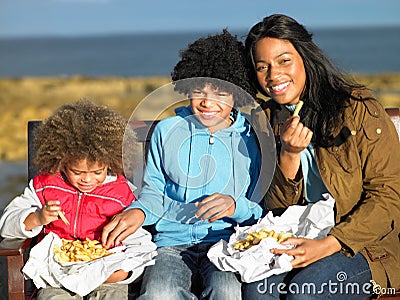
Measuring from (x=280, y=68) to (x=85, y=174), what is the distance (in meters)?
1.08

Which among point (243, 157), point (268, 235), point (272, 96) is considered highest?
point (272, 96)

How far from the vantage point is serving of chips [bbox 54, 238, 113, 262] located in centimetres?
332

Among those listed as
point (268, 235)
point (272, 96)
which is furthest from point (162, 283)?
point (272, 96)

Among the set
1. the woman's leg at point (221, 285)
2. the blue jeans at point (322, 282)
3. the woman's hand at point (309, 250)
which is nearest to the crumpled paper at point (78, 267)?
the woman's leg at point (221, 285)

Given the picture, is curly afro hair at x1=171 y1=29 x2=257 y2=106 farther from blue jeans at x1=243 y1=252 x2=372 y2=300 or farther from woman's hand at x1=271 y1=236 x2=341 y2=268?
blue jeans at x1=243 y1=252 x2=372 y2=300

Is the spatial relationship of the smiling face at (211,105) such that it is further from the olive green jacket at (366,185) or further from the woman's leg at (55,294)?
the woman's leg at (55,294)

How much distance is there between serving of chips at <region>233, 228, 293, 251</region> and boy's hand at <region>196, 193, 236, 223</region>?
167 mm

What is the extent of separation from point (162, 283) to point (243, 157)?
79 cm

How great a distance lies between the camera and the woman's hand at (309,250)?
3.18m

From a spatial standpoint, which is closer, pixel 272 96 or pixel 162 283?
pixel 162 283

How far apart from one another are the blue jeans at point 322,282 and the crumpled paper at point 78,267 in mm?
515

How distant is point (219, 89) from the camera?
353 cm

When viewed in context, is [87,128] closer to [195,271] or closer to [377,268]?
[195,271]

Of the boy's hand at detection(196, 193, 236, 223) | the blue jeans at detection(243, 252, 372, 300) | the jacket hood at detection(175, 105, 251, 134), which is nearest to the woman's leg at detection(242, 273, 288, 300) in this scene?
the blue jeans at detection(243, 252, 372, 300)
